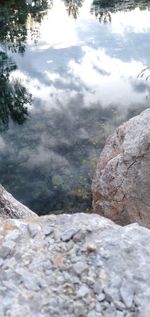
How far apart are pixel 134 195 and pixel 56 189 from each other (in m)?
6.11

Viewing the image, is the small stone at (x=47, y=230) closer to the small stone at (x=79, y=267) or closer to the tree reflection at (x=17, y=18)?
the small stone at (x=79, y=267)

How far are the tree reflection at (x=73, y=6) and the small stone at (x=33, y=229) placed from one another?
32289 mm

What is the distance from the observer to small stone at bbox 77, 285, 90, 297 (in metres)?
3.65

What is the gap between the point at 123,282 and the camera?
3709mm

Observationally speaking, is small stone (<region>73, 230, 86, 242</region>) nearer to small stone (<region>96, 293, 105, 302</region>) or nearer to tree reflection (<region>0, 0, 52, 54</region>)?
small stone (<region>96, 293, 105, 302</region>)

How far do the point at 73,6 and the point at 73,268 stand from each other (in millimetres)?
36723

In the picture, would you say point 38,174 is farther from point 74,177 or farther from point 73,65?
point 73,65

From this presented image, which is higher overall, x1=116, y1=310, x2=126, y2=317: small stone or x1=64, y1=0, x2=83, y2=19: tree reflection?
x1=64, y1=0, x2=83, y2=19: tree reflection

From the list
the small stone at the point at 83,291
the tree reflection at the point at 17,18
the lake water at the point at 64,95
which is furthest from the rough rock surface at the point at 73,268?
the tree reflection at the point at 17,18

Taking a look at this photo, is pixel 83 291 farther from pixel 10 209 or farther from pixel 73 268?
pixel 10 209

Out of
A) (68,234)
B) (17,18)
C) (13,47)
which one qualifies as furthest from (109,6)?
(68,234)

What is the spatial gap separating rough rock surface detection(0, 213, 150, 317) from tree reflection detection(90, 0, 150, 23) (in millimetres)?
29192

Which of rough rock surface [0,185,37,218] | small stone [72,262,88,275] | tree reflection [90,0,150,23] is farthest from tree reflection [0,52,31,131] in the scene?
small stone [72,262,88,275]

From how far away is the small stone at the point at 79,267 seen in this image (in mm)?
3830
